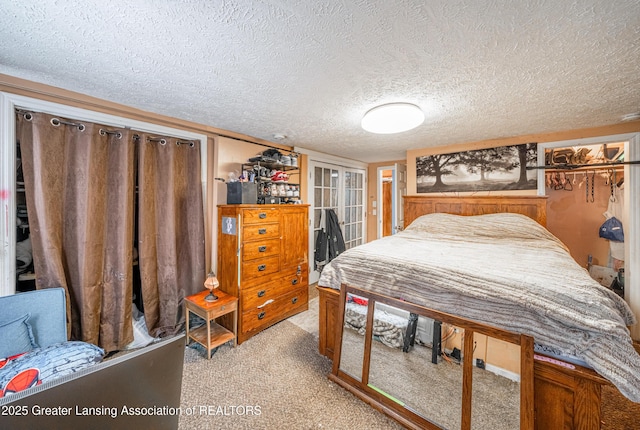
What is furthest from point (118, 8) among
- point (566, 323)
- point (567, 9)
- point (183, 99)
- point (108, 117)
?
point (566, 323)

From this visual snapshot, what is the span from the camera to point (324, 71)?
152 centimetres

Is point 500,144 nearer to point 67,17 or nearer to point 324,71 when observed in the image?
point 324,71

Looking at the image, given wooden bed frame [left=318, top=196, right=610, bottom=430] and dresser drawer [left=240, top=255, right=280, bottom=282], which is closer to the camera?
wooden bed frame [left=318, top=196, right=610, bottom=430]

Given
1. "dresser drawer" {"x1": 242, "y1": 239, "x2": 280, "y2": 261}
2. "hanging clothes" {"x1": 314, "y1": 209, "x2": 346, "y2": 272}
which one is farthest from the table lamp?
"hanging clothes" {"x1": 314, "y1": 209, "x2": 346, "y2": 272}

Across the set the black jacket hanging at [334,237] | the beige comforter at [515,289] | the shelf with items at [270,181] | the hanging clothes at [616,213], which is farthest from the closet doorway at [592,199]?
the shelf with items at [270,181]

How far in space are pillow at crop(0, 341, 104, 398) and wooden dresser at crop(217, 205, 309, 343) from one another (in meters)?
1.10

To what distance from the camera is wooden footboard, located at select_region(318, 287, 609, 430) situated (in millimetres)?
1151

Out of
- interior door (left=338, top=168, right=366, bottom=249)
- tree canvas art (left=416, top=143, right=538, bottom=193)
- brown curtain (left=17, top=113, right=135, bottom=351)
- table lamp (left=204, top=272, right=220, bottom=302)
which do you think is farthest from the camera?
interior door (left=338, top=168, right=366, bottom=249)

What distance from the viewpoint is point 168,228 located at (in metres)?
2.38

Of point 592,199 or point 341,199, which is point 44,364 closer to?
point 341,199

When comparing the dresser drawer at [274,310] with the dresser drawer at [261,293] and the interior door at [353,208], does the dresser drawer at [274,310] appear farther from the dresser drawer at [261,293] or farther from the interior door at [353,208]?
the interior door at [353,208]

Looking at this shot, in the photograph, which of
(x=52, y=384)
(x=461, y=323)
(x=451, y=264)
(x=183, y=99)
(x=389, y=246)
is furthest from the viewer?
(x=389, y=246)

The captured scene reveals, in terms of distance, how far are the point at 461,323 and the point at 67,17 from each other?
2.47 metres

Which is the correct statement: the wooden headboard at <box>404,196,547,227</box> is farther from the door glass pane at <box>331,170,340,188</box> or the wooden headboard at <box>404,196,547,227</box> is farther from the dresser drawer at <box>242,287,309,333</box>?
the dresser drawer at <box>242,287,309,333</box>
